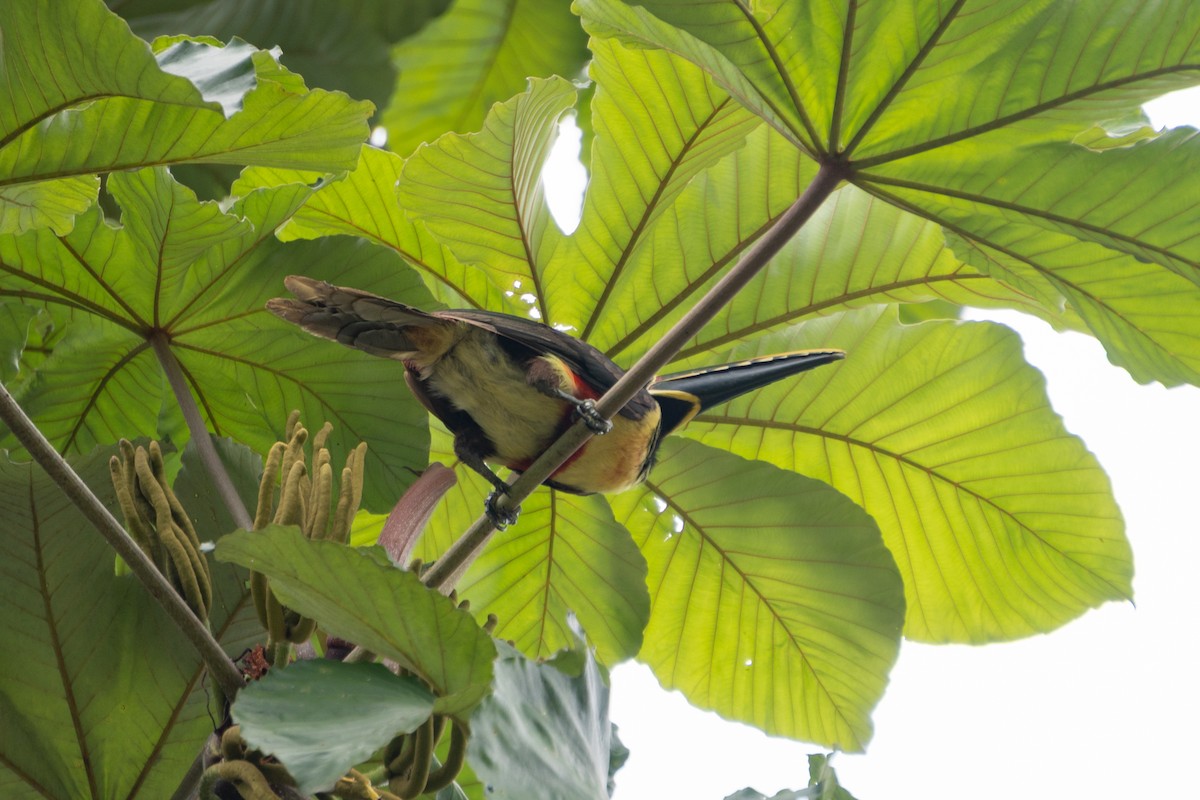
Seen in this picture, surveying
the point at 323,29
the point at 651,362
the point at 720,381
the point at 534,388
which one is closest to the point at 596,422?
the point at 651,362

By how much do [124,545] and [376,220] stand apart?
720mm

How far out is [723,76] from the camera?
1.24m

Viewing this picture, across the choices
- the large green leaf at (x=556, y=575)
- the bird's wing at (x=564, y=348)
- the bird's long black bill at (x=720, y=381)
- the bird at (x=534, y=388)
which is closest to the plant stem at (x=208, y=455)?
the bird at (x=534, y=388)

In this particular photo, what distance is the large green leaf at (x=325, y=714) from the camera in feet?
2.95

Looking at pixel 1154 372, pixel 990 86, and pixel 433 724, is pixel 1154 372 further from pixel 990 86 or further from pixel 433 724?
pixel 433 724

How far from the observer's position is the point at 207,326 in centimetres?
150

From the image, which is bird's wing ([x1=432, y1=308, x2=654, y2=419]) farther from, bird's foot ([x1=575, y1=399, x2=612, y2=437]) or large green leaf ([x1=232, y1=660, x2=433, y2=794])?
large green leaf ([x1=232, y1=660, x2=433, y2=794])

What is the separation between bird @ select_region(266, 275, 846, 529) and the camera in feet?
4.85

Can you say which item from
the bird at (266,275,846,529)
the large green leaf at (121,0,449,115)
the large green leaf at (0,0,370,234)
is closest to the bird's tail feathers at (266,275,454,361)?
the bird at (266,275,846,529)

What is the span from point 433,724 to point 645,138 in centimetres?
84

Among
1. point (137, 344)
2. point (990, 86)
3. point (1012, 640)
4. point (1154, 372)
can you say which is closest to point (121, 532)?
point (137, 344)

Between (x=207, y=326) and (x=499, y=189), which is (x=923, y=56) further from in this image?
(x=207, y=326)

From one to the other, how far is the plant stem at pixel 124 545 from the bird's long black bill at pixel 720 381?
2.27 feet

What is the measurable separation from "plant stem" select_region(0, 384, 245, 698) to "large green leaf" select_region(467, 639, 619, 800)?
25 cm
